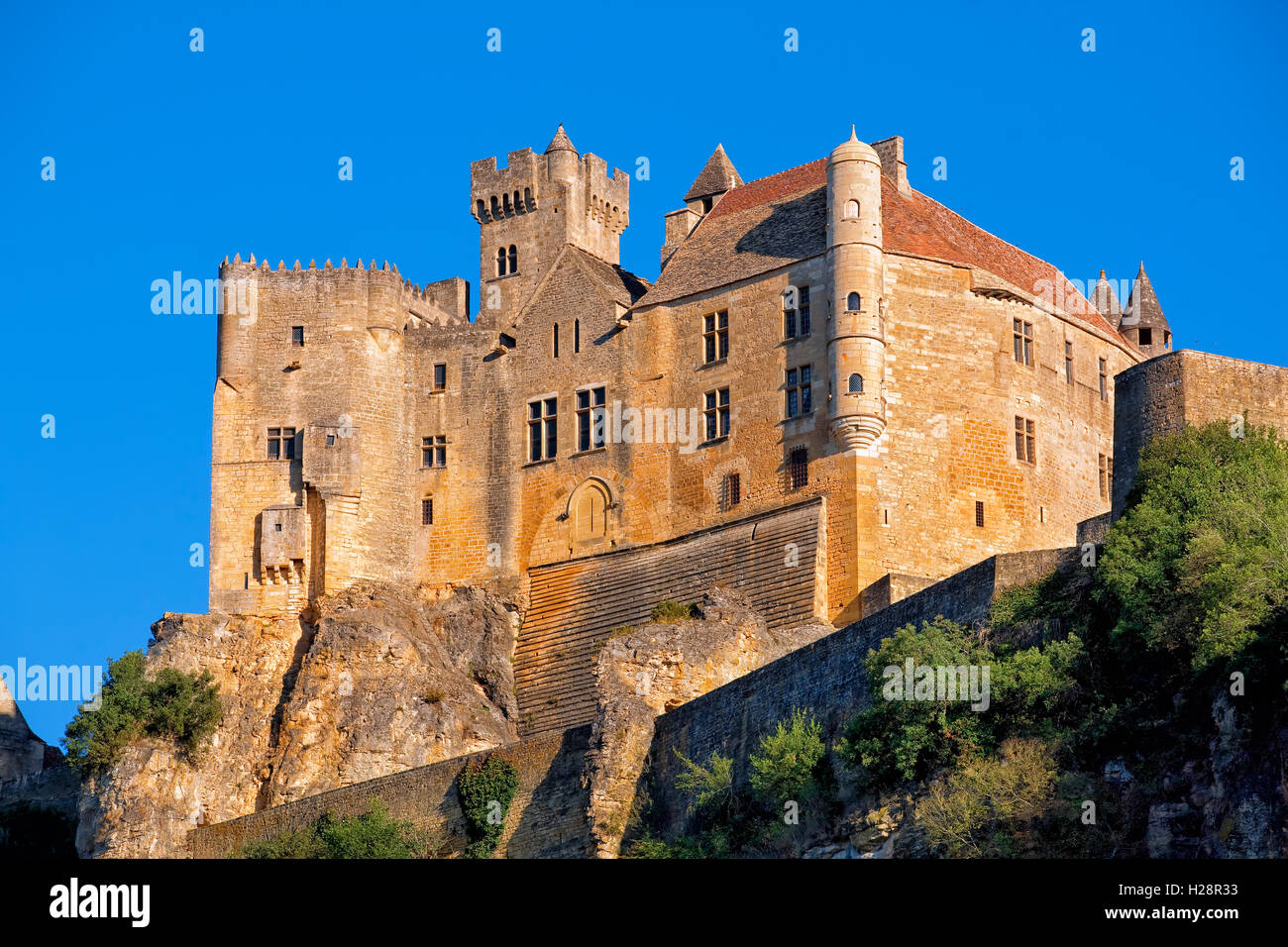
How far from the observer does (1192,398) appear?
126 feet

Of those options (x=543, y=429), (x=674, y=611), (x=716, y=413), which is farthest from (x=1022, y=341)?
(x=543, y=429)

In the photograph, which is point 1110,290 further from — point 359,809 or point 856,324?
point 359,809

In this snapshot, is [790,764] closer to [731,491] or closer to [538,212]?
[731,491]

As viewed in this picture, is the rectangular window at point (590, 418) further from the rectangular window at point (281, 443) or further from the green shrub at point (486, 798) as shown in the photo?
the green shrub at point (486, 798)

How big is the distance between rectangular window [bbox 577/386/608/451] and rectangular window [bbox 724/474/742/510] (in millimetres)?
4097

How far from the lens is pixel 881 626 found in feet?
129

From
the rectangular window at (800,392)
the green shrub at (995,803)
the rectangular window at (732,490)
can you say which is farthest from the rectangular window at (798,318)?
the green shrub at (995,803)

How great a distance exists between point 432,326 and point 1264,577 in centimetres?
3584

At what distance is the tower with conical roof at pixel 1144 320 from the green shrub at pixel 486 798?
27996 mm

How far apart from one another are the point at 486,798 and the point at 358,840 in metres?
2.80

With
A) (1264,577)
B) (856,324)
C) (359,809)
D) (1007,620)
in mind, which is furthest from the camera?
(856,324)

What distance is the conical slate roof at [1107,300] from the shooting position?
2694 inches

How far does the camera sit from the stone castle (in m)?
57.0
